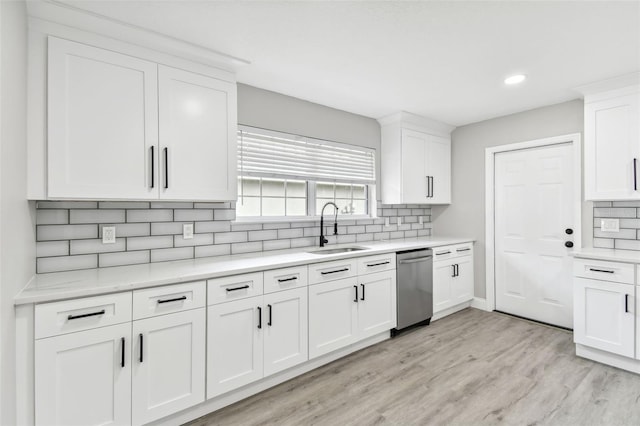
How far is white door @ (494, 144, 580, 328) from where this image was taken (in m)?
3.49

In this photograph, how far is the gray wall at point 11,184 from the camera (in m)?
1.29

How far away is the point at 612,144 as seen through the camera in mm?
2879

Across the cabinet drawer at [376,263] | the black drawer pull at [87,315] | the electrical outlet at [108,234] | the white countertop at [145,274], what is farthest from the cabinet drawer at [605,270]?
the electrical outlet at [108,234]

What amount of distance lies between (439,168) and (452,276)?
1.49 m

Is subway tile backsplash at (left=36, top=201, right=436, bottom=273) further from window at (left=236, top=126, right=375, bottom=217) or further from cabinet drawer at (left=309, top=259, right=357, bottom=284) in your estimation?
Answer: cabinet drawer at (left=309, top=259, right=357, bottom=284)

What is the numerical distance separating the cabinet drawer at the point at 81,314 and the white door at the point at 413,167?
10.2 feet

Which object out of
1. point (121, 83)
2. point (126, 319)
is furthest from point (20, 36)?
point (126, 319)

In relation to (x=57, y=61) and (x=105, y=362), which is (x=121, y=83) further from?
(x=105, y=362)

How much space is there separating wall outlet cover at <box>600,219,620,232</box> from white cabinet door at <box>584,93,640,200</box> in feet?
1.29

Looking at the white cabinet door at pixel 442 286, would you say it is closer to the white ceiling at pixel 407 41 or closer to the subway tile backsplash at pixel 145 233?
the subway tile backsplash at pixel 145 233

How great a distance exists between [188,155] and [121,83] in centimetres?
59

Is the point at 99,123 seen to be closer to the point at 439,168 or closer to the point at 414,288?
the point at 414,288

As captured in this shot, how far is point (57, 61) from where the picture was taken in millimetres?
1828

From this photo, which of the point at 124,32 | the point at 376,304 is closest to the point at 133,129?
the point at 124,32
